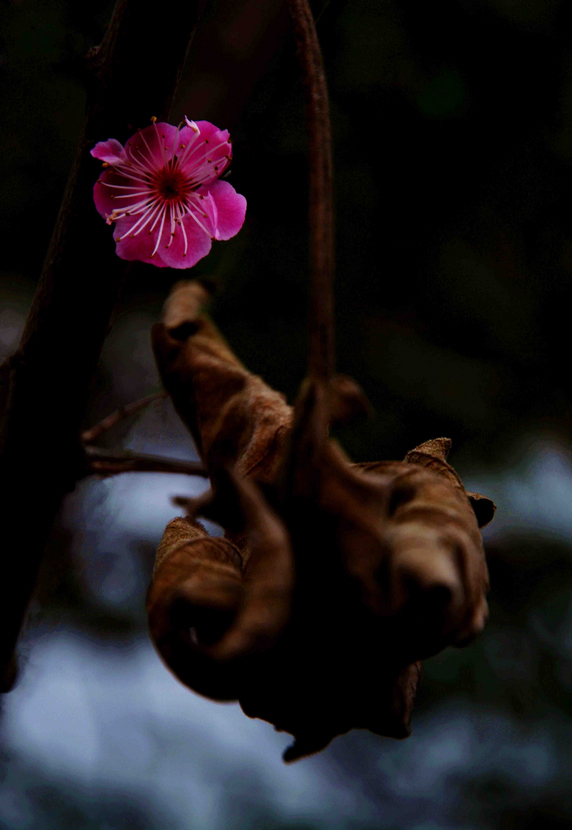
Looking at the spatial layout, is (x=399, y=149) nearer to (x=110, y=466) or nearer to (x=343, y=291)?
(x=343, y=291)

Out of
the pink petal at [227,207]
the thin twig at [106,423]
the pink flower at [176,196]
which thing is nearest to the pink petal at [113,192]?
the pink flower at [176,196]

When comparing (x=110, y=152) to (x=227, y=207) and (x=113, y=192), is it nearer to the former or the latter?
(x=113, y=192)

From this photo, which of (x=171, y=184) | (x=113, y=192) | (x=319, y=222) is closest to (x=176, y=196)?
(x=171, y=184)

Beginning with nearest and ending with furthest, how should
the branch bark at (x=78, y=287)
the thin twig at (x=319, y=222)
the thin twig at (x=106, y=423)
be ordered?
the thin twig at (x=319, y=222) < the branch bark at (x=78, y=287) < the thin twig at (x=106, y=423)

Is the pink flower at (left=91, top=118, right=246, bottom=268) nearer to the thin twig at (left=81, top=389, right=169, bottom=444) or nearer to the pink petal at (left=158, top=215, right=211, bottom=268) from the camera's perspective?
the pink petal at (left=158, top=215, right=211, bottom=268)

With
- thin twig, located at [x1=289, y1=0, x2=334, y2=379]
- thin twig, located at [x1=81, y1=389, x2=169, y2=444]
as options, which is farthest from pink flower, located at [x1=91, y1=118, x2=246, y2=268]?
thin twig, located at [x1=289, y1=0, x2=334, y2=379]

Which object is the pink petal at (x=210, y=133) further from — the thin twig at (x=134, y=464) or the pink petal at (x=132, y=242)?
the thin twig at (x=134, y=464)
